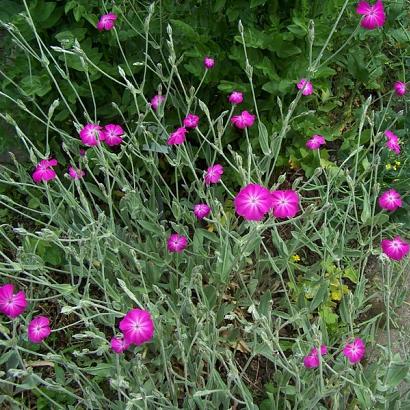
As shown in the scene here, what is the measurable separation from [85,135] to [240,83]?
597mm

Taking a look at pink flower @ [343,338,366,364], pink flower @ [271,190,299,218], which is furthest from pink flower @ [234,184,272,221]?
pink flower @ [343,338,366,364]

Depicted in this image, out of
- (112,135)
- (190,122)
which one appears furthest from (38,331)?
(190,122)

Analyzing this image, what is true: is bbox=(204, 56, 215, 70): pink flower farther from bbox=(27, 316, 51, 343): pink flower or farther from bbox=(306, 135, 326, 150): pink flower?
bbox=(27, 316, 51, 343): pink flower

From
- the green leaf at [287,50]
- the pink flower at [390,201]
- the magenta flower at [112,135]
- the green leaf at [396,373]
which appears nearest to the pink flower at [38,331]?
the magenta flower at [112,135]

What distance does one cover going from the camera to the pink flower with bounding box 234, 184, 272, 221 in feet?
3.86

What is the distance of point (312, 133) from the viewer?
200 cm

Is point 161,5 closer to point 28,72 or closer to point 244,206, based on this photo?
point 28,72

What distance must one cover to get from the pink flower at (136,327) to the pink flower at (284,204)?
1.16 feet

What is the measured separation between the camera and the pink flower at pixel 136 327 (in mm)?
1252

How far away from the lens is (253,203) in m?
1.19

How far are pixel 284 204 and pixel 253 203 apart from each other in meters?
0.12

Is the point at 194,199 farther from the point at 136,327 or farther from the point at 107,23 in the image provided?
the point at 136,327

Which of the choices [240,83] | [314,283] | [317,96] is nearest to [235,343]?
[314,283]

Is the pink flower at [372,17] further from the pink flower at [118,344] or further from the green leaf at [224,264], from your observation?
the pink flower at [118,344]
